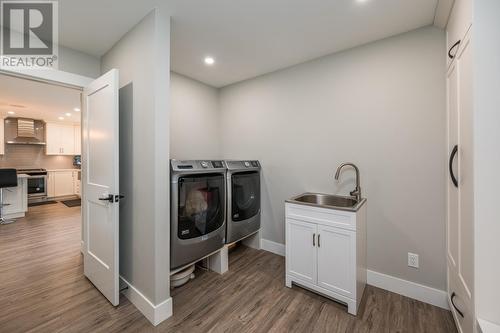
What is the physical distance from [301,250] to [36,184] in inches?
290

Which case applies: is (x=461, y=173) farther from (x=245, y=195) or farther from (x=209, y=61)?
(x=209, y=61)

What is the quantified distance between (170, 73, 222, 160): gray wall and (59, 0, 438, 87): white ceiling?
1.80ft

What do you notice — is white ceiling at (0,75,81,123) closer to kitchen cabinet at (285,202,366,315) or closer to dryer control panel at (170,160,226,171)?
dryer control panel at (170,160,226,171)

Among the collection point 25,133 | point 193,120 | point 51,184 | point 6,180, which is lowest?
point 51,184

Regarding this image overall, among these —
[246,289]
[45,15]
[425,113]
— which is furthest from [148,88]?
[425,113]

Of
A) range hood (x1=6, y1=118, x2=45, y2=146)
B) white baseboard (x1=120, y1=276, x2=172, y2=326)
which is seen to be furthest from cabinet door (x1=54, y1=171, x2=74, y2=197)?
white baseboard (x1=120, y1=276, x2=172, y2=326)

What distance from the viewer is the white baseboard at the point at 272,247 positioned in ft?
9.17

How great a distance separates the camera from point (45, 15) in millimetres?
1768

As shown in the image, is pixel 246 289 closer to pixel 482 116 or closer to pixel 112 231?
pixel 112 231

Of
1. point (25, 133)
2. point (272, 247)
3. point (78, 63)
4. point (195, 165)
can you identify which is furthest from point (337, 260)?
point (25, 133)

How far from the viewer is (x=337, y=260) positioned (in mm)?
1811

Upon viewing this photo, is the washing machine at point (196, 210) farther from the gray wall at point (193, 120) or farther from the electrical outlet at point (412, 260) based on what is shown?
the electrical outlet at point (412, 260)

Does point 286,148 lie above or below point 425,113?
below

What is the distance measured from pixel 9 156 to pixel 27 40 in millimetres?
6031
